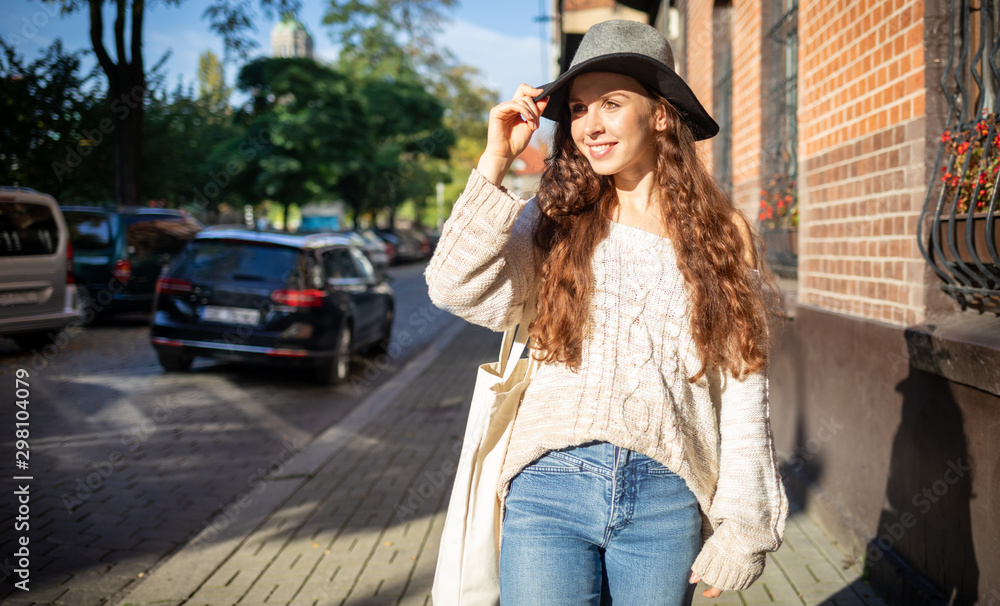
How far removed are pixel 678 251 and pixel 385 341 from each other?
9.42 metres

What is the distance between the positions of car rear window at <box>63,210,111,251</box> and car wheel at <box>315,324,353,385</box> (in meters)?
5.10

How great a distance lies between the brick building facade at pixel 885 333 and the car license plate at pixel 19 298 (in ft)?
24.7

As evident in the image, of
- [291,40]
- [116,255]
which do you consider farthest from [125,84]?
[291,40]

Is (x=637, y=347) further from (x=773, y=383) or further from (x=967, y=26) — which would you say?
(x=773, y=383)

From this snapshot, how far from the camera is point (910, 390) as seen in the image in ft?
10.8

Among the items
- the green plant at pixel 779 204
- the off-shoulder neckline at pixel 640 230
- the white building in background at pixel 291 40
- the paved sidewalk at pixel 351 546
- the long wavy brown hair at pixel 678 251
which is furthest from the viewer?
the white building in background at pixel 291 40

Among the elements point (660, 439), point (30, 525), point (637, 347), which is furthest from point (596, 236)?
point (30, 525)

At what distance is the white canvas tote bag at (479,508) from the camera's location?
1854mm

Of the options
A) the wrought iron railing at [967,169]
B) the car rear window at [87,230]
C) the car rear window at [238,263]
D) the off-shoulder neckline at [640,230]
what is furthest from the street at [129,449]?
the wrought iron railing at [967,169]

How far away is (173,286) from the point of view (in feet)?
26.7

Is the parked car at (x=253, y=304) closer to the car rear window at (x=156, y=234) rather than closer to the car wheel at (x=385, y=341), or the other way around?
the car wheel at (x=385, y=341)

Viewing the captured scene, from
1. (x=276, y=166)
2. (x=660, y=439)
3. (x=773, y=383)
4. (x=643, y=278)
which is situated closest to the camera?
(x=660, y=439)

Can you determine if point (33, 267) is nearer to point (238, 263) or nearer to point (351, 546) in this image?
point (238, 263)

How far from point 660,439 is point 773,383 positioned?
4.04 meters
